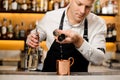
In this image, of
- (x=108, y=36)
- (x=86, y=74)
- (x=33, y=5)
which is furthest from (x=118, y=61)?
(x=86, y=74)

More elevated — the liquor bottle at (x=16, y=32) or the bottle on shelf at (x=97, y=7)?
the bottle on shelf at (x=97, y=7)

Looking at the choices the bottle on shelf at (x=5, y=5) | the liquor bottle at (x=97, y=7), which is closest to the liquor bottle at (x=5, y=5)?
the bottle on shelf at (x=5, y=5)

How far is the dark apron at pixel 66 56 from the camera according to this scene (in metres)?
1.84

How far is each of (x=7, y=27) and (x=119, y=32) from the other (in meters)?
1.52

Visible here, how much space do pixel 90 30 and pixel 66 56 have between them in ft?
0.78

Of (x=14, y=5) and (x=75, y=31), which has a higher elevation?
(x=14, y=5)

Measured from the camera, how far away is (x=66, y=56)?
1865 mm

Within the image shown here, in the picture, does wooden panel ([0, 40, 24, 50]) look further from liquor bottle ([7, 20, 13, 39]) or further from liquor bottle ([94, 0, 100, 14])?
liquor bottle ([94, 0, 100, 14])

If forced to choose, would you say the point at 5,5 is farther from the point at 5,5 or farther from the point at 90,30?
the point at 90,30

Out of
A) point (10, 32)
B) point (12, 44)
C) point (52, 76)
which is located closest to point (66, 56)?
point (52, 76)

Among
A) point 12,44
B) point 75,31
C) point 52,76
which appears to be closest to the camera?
point 52,76

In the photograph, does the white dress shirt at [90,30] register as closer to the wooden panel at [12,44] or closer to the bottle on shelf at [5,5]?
the bottle on shelf at [5,5]

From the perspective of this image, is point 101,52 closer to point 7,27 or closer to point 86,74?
point 86,74

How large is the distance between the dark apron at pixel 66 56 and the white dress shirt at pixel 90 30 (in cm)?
3
